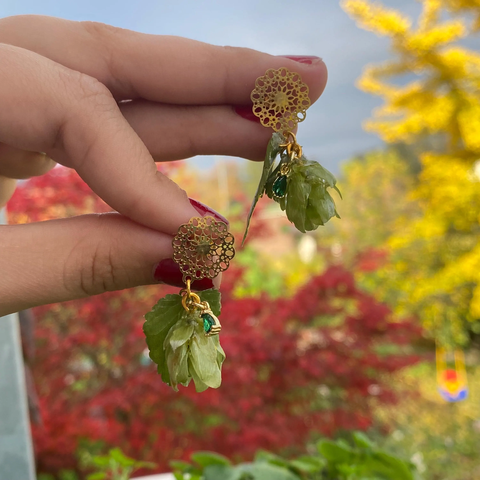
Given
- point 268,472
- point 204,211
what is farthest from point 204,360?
point 268,472

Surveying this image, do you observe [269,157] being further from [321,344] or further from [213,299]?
[321,344]

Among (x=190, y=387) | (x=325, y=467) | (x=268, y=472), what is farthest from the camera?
(x=190, y=387)

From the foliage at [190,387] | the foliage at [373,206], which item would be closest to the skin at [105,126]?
the foliage at [190,387]

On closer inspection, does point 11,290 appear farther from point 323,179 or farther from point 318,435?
point 318,435

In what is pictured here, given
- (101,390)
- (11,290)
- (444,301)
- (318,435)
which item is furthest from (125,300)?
(444,301)

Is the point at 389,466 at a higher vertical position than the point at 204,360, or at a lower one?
lower

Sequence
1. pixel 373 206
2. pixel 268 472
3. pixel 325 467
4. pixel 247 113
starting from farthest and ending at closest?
pixel 373 206, pixel 325 467, pixel 268 472, pixel 247 113

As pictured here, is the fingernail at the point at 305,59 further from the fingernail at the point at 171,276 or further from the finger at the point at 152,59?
the fingernail at the point at 171,276
